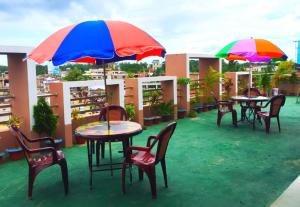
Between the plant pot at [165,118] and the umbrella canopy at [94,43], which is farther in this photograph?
the plant pot at [165,118]

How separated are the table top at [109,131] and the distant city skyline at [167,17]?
126 centimetres

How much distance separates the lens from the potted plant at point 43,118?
5.49 m

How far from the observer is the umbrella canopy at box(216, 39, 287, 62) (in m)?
6.55

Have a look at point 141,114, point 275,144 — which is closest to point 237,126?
point 275,144

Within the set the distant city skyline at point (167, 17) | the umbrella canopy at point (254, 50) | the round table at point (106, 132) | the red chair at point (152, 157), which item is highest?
the distant city skyline at point (167, 17)

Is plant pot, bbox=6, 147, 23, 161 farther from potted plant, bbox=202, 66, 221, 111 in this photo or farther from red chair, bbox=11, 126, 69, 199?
potted plant, bbox=202, 66, 221, 111

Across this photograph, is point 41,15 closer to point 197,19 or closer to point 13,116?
point 13,116

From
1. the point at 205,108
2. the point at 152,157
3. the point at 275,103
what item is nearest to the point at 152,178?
the point at 152,157

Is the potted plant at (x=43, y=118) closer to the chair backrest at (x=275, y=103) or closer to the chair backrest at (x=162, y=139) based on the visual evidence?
the chair backrest at (x=162, y=139)

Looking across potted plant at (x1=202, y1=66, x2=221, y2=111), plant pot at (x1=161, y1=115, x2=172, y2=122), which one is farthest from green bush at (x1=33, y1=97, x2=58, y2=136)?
potted plant at (x1=202, y1=66, x2=221, y2=111)

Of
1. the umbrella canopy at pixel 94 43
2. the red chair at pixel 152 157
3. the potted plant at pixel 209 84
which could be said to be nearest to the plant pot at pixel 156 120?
the potted plant at pixel 209 84

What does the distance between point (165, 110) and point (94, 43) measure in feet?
18.8

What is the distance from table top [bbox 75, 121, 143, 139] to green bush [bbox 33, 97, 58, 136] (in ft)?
5.17

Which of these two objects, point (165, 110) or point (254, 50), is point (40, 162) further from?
point (165, 110)
